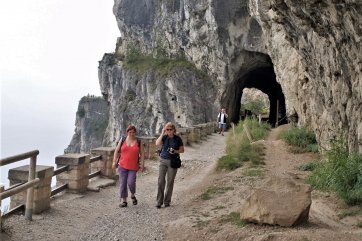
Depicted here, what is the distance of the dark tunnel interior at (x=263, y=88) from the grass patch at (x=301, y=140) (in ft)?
65.5

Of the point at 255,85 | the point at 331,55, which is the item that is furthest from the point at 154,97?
the point at 331,55

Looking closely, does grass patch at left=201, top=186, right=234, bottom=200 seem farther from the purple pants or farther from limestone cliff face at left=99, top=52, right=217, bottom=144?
limestone cliff face at left=99, top=52, right=217, bottom=144

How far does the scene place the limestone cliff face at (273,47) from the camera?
930cm

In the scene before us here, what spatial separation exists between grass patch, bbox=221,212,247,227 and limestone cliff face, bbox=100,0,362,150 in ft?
11.8

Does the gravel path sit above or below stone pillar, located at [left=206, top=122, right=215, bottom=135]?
below

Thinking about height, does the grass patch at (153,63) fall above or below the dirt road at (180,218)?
above

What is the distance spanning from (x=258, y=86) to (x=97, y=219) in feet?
129

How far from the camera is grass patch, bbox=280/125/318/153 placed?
14994 mm

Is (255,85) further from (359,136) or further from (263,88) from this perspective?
(359,136)

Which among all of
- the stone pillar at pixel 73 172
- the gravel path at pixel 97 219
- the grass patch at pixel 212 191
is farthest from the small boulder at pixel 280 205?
the stone pillar at pixel 73 172

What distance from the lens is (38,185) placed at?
313 inches

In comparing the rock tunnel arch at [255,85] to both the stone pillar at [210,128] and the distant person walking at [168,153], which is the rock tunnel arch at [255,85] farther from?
the distant person walking at [168,153]

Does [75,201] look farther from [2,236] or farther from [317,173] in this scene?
[317,173]

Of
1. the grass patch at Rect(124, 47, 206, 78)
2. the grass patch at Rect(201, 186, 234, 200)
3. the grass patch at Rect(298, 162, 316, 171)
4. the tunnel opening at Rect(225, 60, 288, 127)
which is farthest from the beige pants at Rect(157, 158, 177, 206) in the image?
the grass patch at Rect(124, 47, 206, 78)
